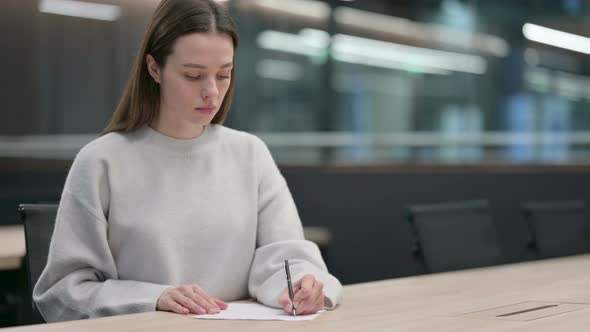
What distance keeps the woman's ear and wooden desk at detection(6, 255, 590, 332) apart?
557 millimetres

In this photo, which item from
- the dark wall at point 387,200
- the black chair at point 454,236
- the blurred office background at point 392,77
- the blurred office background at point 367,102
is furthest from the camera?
the dark wall at point 387,200

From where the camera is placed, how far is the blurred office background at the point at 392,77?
4.36 metres

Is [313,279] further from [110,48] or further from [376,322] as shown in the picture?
[110,48]

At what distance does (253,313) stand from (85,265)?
395 millimetres

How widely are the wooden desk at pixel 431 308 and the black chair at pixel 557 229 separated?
2.37 ft

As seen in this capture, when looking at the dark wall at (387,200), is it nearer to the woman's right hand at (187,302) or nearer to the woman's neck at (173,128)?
the woman's neck at (173,128)

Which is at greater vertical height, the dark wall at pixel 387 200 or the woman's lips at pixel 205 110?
the woman's lips at pixel 205 110

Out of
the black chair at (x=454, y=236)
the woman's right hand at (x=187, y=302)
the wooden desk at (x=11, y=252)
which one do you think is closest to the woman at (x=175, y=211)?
the woman's right hand at (x=187, y=302)

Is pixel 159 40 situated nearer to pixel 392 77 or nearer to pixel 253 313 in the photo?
pixel 253 313

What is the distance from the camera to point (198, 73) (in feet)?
A: 6.04

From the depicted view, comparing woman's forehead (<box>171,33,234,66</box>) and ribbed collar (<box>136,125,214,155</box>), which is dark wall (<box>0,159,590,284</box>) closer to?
ribbed collar (<box>136,125,214,155</box>)

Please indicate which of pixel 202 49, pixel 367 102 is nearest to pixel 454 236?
pixel 202 49

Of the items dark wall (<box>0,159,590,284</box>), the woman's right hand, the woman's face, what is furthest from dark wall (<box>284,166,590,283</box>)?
the woman's right hand

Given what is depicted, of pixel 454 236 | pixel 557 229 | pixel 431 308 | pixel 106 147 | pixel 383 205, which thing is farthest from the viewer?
pixel 383 205
